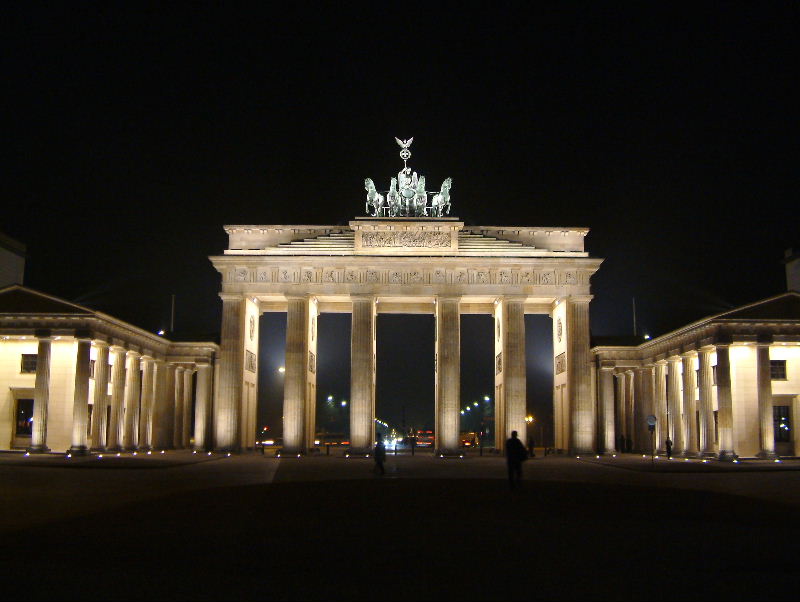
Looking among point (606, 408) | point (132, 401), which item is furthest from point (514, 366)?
point (132, 401)

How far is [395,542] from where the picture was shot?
48.1ft

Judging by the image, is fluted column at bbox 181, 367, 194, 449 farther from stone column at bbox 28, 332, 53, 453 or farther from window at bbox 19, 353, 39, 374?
stone column at bbox 28, 332, 53, 453

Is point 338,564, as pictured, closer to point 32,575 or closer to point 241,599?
point 241,599

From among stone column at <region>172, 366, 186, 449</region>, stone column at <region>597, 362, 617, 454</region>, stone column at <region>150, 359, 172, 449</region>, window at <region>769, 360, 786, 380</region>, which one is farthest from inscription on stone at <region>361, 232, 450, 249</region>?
window at <region>769, 360, 786, 380</region>

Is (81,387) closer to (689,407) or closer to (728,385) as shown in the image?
(728,385)

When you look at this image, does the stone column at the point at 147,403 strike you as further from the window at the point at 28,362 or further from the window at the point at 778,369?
the window at the point at 778,369

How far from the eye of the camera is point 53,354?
188 ft

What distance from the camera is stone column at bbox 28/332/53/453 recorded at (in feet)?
168

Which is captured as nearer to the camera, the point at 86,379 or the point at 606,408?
the point at 86,379

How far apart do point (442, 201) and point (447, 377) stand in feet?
46.2

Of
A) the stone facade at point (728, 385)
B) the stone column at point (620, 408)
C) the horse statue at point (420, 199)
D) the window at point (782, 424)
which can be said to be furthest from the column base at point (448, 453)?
the window at point (782, 424)

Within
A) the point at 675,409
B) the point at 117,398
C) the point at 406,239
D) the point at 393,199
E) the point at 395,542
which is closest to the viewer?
the point at 395,542

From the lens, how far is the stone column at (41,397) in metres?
51.1

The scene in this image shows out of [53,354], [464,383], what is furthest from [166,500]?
[464,383]
